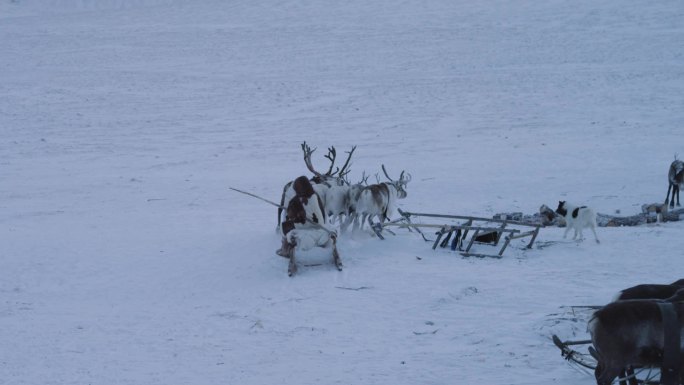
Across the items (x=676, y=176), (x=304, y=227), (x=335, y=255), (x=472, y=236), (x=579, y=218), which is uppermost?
(x=676, y=176)

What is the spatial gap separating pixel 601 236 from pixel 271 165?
12010 millimetres

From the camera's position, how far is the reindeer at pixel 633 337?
266 inches

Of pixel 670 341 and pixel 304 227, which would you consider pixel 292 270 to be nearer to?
pixel 304 227

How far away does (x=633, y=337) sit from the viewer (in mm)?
6785

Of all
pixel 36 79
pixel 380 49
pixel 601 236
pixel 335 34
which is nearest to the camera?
pixel 601 236

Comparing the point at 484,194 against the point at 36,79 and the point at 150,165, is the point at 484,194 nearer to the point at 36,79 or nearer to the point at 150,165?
the point at 150,165

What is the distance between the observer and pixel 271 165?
78.1ft

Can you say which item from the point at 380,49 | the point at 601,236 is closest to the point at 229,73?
the point at 380,49

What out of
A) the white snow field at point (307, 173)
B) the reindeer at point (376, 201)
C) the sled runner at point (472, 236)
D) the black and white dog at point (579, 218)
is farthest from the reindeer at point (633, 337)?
the reindeer at point (376, 201)

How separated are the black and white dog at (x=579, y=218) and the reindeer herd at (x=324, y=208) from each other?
10.4ft

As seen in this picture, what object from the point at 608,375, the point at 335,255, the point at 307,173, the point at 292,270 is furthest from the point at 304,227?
the point at 307,173

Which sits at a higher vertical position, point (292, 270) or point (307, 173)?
point (307, 173)

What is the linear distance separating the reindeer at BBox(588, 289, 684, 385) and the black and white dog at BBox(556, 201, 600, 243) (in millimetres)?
6861

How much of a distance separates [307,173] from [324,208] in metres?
8.81
